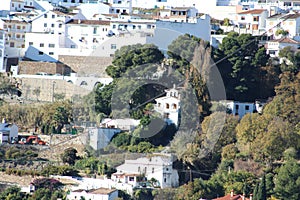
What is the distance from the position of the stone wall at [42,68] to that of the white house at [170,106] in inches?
179

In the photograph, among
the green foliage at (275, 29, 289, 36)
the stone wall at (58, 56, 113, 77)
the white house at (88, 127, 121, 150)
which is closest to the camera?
the white house at (88, 127, 121, 150)

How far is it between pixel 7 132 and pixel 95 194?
443 centimetres

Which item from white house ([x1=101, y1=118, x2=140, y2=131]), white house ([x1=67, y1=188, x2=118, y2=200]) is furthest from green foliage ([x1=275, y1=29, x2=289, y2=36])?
white house ([x1=67, y1=188, x2=118, y2=200])

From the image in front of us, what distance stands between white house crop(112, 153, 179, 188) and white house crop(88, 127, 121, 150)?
1.20 meters

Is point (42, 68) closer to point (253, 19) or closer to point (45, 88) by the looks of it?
point (45, 88)

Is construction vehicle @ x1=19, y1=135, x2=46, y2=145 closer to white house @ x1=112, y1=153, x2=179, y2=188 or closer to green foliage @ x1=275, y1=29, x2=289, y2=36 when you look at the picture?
white house @ x1=112, y1=153, x2=179, y2=188

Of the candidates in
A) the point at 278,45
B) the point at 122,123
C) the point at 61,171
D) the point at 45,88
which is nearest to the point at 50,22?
the point at 45,88

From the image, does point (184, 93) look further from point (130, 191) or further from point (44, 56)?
point (44, 56)

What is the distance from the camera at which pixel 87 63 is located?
33.9 meters

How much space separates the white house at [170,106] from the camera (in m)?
30.1

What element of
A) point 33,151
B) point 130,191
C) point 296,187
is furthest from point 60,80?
point 296,187

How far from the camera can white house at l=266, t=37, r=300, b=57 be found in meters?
32.9

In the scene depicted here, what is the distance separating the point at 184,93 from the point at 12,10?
10.9 meters

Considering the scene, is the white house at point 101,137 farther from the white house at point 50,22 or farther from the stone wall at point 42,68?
the white house at point 50,22
